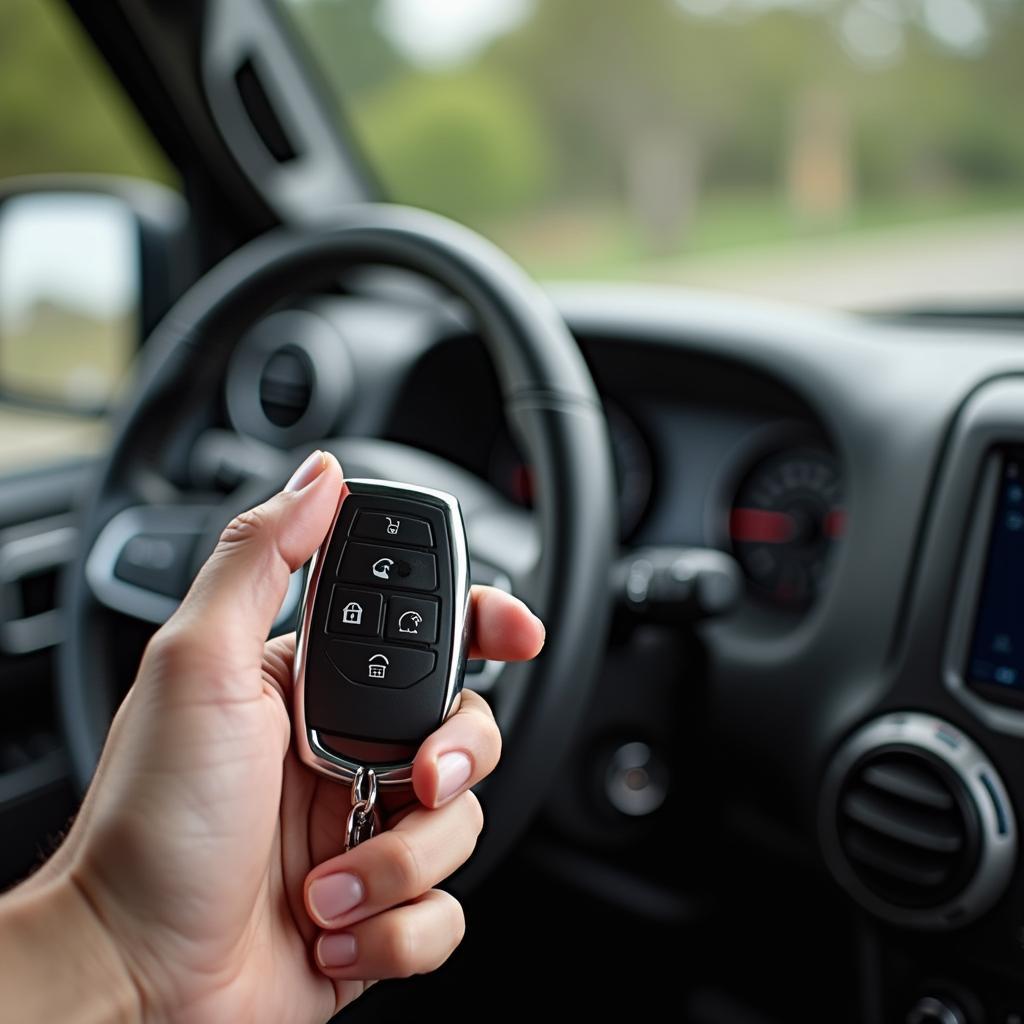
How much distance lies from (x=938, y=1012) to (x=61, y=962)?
82 centimetres

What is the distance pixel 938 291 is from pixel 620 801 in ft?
2.35

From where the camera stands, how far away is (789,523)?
137 centimetres

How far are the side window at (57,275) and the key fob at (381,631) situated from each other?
1.11 metres

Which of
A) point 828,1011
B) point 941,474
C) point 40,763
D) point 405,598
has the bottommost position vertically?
point 828,1011

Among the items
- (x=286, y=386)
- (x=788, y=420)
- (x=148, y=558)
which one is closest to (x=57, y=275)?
(x=286, y=386)

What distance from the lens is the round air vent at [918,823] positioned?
3.43 feet

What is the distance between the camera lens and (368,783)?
778 mm

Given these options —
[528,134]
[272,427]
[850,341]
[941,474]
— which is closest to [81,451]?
[272,427]

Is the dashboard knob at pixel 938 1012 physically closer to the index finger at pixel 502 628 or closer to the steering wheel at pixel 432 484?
the steering wheel at pixel 432 484

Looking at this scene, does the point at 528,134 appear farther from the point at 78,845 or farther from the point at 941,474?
the point at 78,845

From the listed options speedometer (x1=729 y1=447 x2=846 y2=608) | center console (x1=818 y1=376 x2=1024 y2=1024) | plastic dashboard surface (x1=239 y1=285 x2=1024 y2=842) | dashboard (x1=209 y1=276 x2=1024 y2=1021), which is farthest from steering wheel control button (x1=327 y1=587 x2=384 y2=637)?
speedometer (x1=729 y1=447 x2=846 y2=608)

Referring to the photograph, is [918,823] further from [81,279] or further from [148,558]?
Answer: [81,279]

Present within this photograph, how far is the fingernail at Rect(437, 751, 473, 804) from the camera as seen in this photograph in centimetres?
75

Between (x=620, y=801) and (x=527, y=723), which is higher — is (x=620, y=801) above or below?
below
